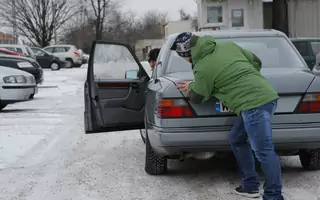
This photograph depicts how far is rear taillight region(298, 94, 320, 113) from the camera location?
16.1 ft

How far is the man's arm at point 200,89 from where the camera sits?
4516mm

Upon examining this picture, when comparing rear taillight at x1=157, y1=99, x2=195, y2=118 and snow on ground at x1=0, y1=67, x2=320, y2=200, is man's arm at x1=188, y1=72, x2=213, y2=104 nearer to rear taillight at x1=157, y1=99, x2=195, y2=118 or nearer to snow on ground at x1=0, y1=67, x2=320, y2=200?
rear taillight at x1=157, y1=99, x2=195, y2=118

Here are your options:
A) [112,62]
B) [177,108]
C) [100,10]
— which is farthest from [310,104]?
[100,10]

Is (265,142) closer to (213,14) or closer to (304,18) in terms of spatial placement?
(304,18)

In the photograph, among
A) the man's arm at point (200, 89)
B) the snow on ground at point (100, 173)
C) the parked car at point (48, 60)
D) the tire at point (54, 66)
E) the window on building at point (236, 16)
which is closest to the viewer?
the man's arm at point (200, 89)

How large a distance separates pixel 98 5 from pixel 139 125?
52554 millimetres

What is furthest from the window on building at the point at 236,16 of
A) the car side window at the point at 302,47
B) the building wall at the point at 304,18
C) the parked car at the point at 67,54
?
the parked car at the point at 67,54

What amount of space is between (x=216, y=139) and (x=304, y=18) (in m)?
18.7

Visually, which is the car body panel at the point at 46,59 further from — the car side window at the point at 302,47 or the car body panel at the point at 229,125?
the car body panel at the point at 229,125

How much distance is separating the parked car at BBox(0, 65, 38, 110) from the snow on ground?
256cm

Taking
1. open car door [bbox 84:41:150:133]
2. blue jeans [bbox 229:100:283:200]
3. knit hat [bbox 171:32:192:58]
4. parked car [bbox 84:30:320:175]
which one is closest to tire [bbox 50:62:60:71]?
parked car [bbox 84:30:320:175]

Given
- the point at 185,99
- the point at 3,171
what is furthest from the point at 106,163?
the point at 185,99

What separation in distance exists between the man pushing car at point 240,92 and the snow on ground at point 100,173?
0.60m

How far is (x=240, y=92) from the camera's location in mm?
4395
